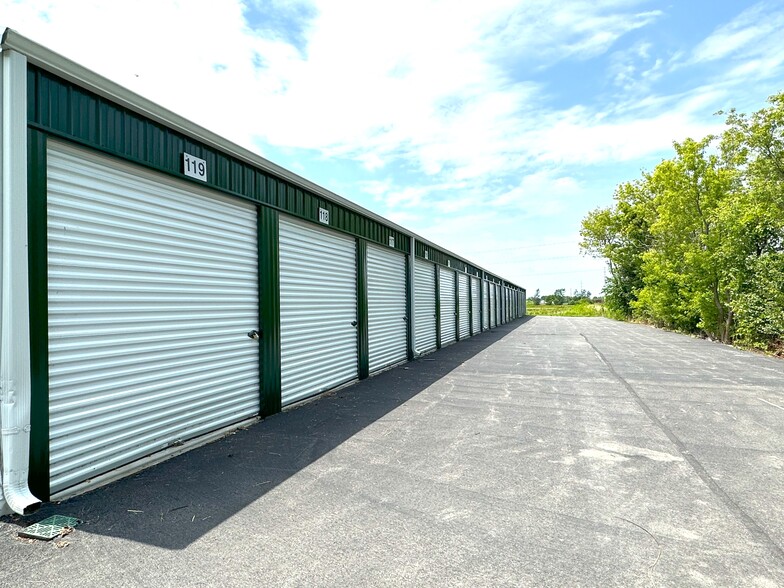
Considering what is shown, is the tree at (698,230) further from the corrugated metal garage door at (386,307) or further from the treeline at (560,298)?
the treeline at (560,298)

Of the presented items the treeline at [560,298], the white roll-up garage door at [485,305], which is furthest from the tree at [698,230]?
the treeline at [560,298]

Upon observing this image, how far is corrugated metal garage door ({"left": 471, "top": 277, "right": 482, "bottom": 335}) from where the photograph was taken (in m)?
19.9

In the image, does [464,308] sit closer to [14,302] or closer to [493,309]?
[493,309]

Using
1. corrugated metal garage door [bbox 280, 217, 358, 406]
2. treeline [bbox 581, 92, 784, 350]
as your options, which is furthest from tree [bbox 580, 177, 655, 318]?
corrugated metal garage door [bbox 280, 217, 358, 406]

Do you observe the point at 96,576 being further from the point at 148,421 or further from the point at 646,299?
the point at 646,299

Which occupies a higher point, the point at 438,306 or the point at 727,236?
the point at 727,236

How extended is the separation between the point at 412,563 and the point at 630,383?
22.5ft

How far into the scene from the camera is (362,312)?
8.59 m

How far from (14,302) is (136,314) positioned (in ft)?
3.45

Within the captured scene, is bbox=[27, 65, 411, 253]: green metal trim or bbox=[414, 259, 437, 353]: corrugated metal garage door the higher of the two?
bbox=[27, 65, 411, 253]: green metal trim

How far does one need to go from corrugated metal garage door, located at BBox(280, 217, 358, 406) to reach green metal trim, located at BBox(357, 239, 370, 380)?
14cm

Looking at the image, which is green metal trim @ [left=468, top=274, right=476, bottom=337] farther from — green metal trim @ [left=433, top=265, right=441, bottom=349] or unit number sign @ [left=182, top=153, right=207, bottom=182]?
unit number sign @ [left=182, top=153, right=207, bottom=182]

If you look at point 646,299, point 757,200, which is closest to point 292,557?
point 757,200

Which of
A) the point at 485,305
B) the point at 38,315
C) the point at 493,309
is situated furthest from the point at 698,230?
the point at 38,315
